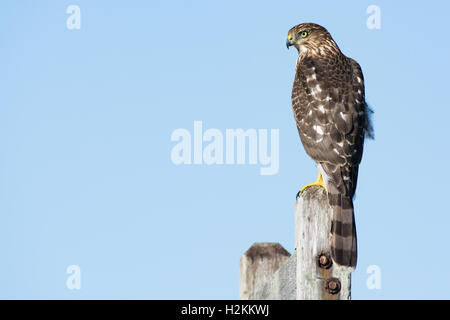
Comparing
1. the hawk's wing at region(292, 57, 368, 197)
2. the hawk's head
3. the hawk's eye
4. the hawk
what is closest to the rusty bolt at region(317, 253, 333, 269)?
the hawk

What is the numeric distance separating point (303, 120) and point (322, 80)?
490 millimetres

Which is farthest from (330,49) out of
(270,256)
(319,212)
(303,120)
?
(319,212)

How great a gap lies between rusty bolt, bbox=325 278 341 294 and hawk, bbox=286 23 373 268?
4.77 ft

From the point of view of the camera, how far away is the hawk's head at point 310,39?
7.59 m

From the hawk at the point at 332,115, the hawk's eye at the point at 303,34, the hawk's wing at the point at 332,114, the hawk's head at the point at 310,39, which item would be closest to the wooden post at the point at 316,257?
the hawk at the point at 332,115

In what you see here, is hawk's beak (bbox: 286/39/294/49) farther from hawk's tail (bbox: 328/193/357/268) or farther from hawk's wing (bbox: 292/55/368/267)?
hawk's tail (bbox: 328/193/357/268)

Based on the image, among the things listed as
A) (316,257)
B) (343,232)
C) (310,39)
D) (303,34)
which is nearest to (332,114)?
(310,39)

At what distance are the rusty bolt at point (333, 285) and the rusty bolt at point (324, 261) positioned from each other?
69mm

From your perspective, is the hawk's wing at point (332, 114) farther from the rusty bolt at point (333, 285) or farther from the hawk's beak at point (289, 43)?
the rusty bolt at point (333, 285)

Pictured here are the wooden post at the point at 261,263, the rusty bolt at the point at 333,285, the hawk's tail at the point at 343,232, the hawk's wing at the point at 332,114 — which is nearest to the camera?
the rusty bolt at the point at 333,285

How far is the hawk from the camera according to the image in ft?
18.5

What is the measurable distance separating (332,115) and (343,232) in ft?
8.01

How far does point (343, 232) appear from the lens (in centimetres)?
388
